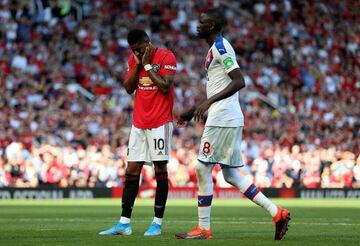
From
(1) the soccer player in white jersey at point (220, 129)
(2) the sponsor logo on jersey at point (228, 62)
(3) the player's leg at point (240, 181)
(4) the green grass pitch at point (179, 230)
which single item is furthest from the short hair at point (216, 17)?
(4) the green grass pitch at point (179, 230)

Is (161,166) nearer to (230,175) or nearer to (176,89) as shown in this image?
(230,175)

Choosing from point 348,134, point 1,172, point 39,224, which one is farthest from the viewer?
point 348,134

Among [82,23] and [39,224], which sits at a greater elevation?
[82,23]

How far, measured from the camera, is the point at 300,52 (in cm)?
3728

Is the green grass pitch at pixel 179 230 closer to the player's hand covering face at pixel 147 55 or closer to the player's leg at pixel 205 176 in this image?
the player's leg at pixel 205 176

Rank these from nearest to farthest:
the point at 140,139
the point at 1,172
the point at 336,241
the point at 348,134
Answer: the point at 336,241, the point at 140,139, the point at 1,172, the point at 348,134

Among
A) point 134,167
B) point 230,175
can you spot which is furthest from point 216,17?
point 134,167

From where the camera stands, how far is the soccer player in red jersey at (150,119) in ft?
41.7

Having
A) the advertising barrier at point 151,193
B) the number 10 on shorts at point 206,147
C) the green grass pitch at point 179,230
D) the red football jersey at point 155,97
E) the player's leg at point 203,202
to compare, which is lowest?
the advertising barrier at point 151,193

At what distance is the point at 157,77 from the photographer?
495 inches

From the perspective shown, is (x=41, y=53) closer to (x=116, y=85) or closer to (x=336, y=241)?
(x=116, y=85)

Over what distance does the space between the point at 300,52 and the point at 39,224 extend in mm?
23347

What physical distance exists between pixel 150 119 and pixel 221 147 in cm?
128

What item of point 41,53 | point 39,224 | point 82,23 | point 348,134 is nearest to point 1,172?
point 41,53
